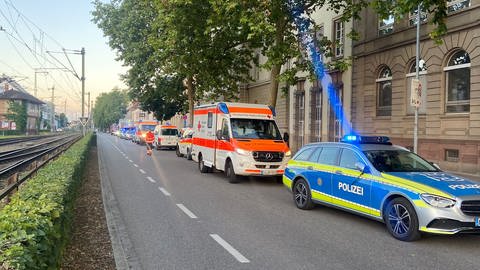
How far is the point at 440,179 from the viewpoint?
292 inches

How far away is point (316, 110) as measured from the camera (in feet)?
91.9

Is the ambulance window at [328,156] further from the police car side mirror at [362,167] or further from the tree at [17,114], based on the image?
the tree at [17,114]

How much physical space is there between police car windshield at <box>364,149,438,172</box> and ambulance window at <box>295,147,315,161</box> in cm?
176

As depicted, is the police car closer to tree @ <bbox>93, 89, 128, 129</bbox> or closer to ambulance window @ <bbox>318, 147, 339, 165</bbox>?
ambulance window @ <bbox>318, 147, 339, 165</bbox>

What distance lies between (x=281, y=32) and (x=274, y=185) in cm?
815

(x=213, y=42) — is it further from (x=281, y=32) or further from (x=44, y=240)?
(x=44, y=240)

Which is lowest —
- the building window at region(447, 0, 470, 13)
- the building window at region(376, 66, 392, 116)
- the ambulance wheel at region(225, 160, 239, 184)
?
the ambulance wheel at region(225, 160, 239, 184)

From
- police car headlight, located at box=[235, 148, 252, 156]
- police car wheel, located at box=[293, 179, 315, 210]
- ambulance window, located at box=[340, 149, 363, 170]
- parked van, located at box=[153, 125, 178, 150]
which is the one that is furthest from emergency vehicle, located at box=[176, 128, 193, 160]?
ambulance window, located at box=[340, 149, 363, 170]

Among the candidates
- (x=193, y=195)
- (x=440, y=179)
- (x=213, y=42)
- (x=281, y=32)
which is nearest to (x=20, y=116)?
(x=213, y=42)

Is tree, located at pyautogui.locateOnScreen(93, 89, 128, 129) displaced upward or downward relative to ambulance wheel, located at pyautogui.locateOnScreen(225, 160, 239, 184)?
upward

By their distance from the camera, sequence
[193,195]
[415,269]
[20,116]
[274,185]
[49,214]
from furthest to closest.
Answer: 1. [20,116]
2. [274,185]
3. [193,195]
4. [415,269]
5. [49,214]

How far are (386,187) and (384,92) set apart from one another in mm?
15526

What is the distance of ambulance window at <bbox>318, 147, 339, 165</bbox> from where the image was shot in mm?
9047

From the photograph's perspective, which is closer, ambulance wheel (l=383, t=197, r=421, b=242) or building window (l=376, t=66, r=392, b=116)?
ambulance wheel (l=383, t=197, r=421, b=242)
